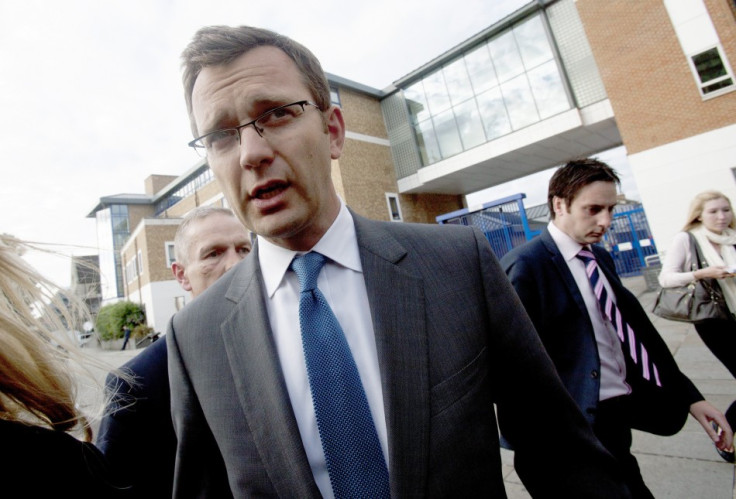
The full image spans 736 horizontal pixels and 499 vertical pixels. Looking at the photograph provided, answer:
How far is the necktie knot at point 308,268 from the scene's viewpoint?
1228mm

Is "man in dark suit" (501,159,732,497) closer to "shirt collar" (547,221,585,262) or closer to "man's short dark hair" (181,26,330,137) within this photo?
"shirt collar" (547,221,585,262)

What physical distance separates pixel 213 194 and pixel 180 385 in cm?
2557

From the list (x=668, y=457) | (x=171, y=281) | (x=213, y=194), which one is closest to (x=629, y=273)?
(x=668, y=457)

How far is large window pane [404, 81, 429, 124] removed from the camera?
18.5 metres

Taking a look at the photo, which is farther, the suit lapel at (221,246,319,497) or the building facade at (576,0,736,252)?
the building facade at (576,0,736,252)

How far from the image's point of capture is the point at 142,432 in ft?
4.98

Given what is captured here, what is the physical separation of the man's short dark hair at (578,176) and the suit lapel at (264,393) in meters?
2.18

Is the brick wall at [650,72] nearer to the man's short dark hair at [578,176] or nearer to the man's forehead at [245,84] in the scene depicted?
the man's short dark hair at [578,176]

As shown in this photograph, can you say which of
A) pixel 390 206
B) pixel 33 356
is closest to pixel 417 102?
pixel 390 206

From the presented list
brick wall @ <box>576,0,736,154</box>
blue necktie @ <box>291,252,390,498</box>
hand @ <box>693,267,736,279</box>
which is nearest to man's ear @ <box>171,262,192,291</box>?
blue necktie @ <box>291,252,390,498</box>

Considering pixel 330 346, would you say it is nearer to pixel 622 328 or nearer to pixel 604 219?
pixel 622 328

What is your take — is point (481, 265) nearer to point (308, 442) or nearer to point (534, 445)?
point (534, 445)

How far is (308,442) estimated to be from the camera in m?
1.08

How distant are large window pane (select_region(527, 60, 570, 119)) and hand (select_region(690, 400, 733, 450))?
49.2 feet
